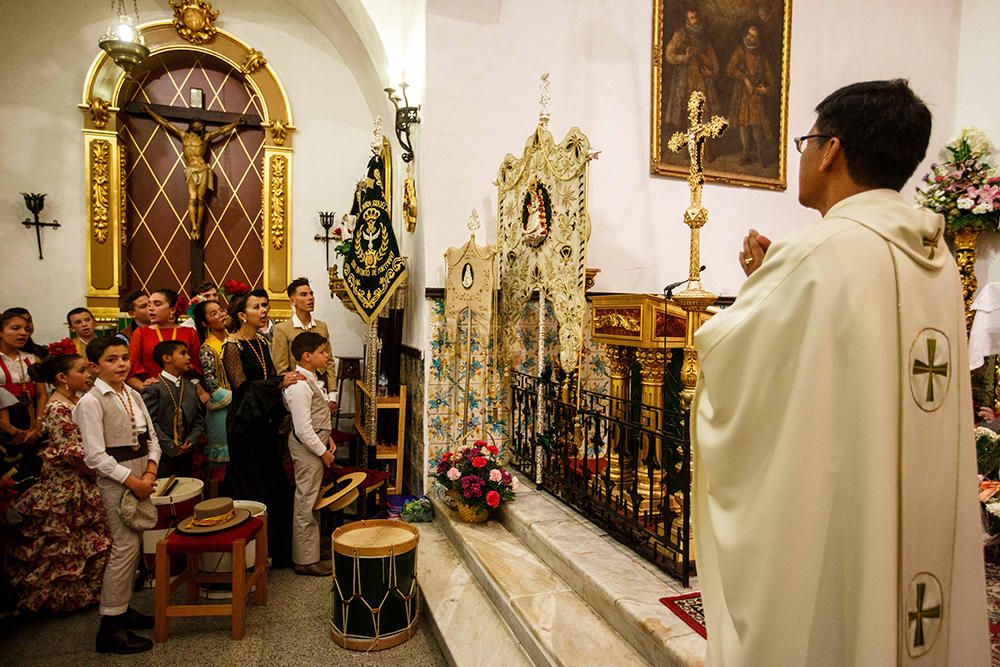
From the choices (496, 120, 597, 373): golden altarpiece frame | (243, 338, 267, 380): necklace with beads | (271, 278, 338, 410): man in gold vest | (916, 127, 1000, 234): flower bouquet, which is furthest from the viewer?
(916, 127, 1000, 234): flower bouquet

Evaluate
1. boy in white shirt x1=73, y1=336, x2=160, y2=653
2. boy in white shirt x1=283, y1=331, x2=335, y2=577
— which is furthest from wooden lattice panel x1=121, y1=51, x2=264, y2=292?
boy in white shirt x1=73, y1=336, x2=160, y2=653

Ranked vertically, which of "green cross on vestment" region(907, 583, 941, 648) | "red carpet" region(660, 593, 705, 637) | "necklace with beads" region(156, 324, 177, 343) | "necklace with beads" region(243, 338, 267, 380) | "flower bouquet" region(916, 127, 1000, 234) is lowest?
"red carpet" region(660, 593, 705, 637)

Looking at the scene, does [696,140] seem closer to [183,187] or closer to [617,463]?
[617,463]

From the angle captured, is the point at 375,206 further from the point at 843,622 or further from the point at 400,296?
the point at 843,622

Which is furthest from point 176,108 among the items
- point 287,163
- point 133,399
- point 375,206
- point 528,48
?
point 133,399

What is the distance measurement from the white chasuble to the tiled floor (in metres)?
2.20

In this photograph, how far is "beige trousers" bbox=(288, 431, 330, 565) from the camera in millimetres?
3916

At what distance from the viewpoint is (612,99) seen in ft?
17.6

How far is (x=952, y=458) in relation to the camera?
4.81 feet

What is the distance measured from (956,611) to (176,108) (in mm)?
7346

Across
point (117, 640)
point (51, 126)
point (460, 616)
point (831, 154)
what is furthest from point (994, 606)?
point (51, 126)

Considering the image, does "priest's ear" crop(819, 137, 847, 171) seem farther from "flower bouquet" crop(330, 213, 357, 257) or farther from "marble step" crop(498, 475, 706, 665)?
"flower bouquet" crop(330, 213, 357, 257)

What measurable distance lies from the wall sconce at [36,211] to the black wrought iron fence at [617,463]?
4.87 m

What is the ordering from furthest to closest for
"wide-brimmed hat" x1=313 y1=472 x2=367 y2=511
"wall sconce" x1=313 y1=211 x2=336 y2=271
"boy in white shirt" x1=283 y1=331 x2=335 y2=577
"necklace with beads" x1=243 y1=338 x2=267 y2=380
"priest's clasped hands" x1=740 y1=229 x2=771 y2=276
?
"wall sconce" x1=313 y1=211 x2=336 y2=271
"necklace with beads" x1=243 y1=338 x2=267 y2=380
"wide-brimmed hat" x1=313 y1=472 x2=367 y2=511
"boy in white shirt" x1=283 y1=331 x2=335 y2=577
"priest's clasped hands" x1=740 y1=229 x2=771 y2=276
